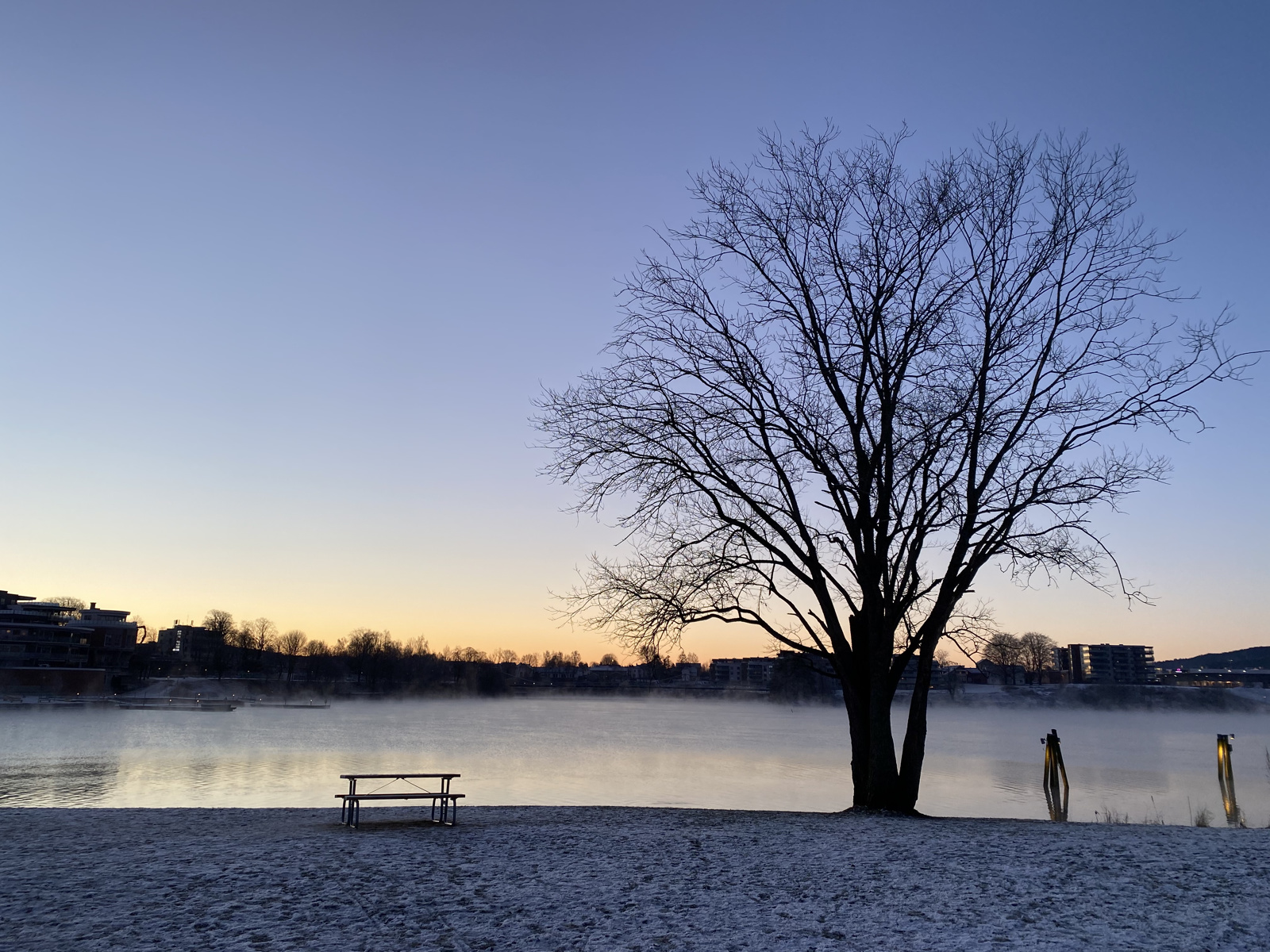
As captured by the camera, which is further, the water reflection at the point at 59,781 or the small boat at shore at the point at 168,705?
the small boat at shore at the point at 168,705

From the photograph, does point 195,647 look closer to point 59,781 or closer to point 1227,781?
point 59,781

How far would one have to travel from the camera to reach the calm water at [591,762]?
27766 millimetres

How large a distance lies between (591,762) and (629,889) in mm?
35975

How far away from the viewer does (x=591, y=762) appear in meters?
42.5

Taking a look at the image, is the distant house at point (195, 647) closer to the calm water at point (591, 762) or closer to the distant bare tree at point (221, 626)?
the distant bare tree at point (221, 626)

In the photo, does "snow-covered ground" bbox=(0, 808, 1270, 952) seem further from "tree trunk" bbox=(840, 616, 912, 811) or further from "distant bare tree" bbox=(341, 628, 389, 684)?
"distant bare tree" bbox=(341, 628, 389, 684)

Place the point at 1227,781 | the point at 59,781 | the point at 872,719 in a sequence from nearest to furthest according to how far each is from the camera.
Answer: the point at 872,719, the point at 1227,781, the point at 59,781

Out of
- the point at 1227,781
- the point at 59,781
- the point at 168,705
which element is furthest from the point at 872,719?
the point at 168,705

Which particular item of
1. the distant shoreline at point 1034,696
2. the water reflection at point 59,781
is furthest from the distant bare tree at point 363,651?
the water reflection at point 59,781

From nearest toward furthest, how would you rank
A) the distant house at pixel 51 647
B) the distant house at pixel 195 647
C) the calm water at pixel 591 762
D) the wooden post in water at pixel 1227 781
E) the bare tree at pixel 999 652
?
the bare tree at pixel 999 652, the wooden post in water at pixel 1227 781, the calm water at pixel 591 762, the distant house at pixel 51 647, the distant house at pixel 195 647

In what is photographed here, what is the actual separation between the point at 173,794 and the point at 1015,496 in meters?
25.5

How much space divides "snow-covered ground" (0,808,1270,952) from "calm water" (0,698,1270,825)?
15.7m

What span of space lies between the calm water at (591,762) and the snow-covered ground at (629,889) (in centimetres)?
1570

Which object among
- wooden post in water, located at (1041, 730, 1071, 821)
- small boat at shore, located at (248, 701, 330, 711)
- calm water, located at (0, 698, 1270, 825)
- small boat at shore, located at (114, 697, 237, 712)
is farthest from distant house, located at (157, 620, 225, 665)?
wooden post in water, located at (1041, 730, 1071, 821)
